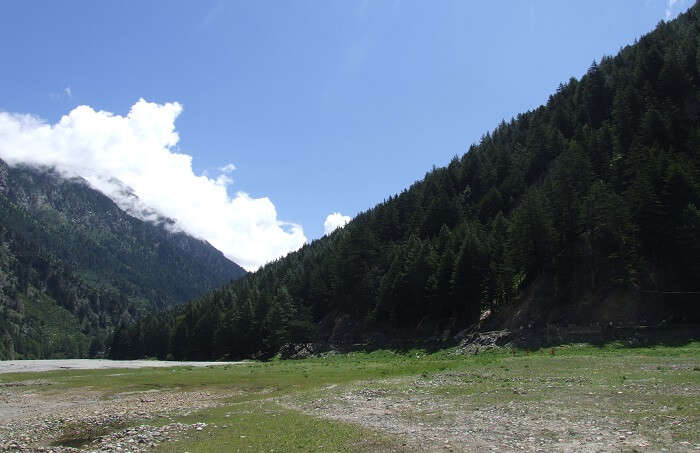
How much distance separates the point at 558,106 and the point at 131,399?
431ft

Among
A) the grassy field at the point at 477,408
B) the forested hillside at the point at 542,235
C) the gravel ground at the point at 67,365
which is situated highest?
the forested hillside at the point at 542,235

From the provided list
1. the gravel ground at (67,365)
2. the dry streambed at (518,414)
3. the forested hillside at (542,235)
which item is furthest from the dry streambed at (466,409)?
the gravel ground at (67,365)

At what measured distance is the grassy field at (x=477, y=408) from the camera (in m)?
17.8

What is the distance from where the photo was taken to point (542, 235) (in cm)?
6806

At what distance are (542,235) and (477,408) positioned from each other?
49.6m

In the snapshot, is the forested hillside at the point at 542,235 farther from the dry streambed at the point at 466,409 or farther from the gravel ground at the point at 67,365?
the dry streambed at the point at 466,409

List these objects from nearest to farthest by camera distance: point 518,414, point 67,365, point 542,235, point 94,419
Result: point 518,414 < point 94,419 < point 542,235 < point 67,365

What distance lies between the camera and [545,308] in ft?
208

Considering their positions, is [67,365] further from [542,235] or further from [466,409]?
[466,409]

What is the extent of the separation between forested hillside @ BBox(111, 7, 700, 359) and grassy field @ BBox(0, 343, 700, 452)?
18014 mm

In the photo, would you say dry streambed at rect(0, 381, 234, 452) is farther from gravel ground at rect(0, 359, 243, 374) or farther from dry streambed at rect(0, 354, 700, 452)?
gravel ground at rect(0, 359, 243, 374)

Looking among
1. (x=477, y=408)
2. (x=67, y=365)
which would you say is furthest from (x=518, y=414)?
(x=67, y=365)

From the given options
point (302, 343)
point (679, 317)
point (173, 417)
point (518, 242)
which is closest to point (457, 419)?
point (173, 417)

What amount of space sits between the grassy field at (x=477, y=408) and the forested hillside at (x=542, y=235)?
18.0 meters
